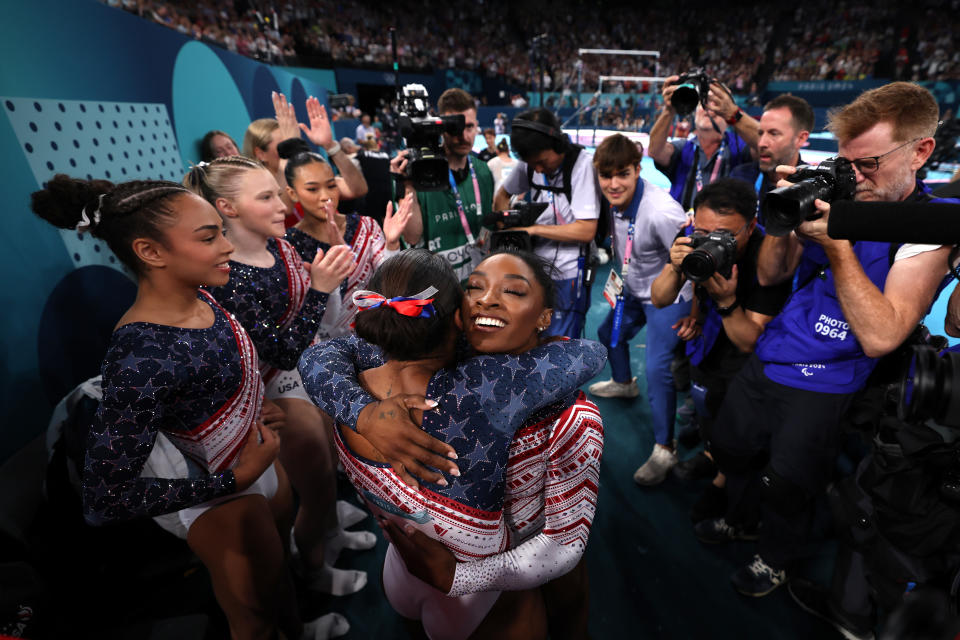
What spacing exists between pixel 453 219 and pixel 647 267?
114 centimetres

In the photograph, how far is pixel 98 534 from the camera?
174 cm

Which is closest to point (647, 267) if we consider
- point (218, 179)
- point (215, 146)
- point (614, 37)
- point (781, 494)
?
point (781, 494)

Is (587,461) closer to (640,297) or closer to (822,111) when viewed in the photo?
(640,297)

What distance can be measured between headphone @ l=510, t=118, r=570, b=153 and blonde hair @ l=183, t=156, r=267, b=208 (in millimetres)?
1308

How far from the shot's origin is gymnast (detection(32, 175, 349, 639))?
3.63ft

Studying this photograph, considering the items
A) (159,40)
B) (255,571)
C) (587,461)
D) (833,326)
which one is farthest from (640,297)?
(159,40)

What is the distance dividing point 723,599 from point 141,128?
3749 mm

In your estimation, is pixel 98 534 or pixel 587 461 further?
pixel 98 534

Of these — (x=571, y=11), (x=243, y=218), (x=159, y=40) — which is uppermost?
(x=571, y=11)

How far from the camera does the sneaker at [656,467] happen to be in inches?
99.7

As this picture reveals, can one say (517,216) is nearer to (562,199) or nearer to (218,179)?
(562,199)

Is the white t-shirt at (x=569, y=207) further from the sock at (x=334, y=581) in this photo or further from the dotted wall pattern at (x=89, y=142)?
the dotted wall pattern at (x=89, y=142)

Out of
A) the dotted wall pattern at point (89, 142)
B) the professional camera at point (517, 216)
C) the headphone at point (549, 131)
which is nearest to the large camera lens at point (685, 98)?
the headphone at point (549, 131)

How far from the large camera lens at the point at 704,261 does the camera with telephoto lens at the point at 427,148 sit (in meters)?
1.23
